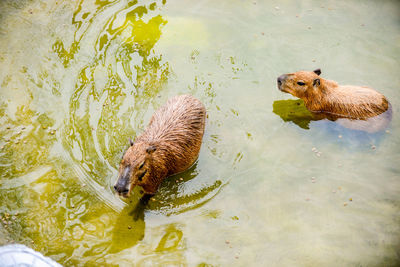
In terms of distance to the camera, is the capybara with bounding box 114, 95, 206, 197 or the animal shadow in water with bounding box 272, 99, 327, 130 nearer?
the capybara with bounding box 114, 95, 206, 197

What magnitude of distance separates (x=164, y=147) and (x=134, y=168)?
24.0 inches

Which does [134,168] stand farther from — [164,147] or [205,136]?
[205,136]

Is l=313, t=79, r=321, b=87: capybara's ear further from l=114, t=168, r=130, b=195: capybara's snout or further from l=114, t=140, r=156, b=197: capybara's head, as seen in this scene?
l=114, t=168, r=130, b=195: capybara's snout

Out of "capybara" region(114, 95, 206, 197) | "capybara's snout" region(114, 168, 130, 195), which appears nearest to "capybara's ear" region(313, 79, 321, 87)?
"capybara" region(114, 95, 206, 197)

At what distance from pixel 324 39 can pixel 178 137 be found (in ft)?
12.0

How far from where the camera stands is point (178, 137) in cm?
493

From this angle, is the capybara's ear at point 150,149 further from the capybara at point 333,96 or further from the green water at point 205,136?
the capybara at point 333,96

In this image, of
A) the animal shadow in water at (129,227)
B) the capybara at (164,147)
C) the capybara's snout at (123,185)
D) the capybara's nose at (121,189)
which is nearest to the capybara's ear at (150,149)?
the capybara at (164,147)

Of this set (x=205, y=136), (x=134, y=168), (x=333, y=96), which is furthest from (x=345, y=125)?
(x=134, y=168)

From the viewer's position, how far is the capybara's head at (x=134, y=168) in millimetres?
4176

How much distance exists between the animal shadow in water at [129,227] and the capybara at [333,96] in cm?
273

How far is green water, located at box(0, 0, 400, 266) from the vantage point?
4.62 metres

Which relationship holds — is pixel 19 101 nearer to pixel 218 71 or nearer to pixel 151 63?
pixel 151 63

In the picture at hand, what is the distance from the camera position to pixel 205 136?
560 centimetres
